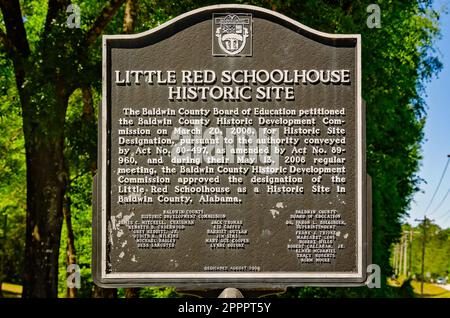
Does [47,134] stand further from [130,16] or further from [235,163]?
[235,163]

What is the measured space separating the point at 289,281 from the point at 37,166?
7.06m

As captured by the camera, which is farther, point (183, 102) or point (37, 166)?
point (37, 166)

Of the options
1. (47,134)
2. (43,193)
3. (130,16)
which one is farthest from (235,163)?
(130,16)

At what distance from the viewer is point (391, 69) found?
68.4 feet

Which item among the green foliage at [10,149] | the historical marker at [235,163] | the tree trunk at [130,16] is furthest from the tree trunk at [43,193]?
the historical marker at [235,163]

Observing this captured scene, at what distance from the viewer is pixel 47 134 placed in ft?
50.6

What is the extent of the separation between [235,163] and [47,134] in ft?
20.2

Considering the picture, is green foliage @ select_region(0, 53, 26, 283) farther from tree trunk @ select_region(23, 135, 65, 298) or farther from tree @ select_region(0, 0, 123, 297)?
tree trunk @ select_region(23, 135, 65, 298)

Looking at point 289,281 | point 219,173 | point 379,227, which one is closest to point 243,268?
point 289,281

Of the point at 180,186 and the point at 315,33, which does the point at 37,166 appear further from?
the point at 315,33

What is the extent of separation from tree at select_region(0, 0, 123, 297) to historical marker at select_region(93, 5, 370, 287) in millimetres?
5051

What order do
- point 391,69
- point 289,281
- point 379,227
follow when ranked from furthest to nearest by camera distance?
1. point 379,227
2. point 391,69
3. point 289,281

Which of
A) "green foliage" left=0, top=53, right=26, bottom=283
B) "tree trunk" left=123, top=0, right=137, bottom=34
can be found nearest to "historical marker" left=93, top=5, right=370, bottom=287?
"tree trunk" left=123, top=0, right=137, bottom=34

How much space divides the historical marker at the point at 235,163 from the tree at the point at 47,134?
16.6 feet
